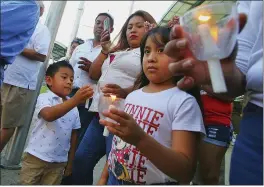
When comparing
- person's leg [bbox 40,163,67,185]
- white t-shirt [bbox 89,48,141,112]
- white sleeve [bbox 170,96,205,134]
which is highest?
white t-shirt [bbox 89,48,141,112]

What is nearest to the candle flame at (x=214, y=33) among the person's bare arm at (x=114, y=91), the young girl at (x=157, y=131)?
the young girl at (x=157, y=131)

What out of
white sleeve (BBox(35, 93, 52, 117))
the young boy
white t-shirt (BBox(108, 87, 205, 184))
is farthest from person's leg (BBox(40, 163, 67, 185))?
white t-shirt (BBox(108, 87, 205, 184))

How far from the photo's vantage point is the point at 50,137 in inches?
86.2

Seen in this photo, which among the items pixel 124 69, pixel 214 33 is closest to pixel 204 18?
pixel 214 33

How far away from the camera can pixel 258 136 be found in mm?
871

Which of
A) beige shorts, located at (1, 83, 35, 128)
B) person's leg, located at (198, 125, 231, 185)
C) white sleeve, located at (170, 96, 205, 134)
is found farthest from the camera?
beige shorts, located at (1, 83, 35, 128)

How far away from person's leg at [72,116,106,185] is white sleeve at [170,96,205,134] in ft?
3.06

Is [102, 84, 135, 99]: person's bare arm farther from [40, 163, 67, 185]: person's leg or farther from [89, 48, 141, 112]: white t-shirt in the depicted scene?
[40, 163, 67, 185]: person's leg

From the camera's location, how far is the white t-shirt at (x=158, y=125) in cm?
121

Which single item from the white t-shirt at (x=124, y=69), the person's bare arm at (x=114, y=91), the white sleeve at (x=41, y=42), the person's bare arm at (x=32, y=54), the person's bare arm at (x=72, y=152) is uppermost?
the white sleeve at (x=41, y=42)

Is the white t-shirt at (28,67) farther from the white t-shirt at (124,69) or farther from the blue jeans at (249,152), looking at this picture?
the blue jeans at (249,152)

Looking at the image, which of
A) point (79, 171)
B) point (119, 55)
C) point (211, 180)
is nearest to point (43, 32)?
point (119, 55)

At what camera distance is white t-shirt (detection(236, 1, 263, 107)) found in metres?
0.91

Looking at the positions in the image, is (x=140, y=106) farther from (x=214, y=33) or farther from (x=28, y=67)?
(x=28, y=67)
